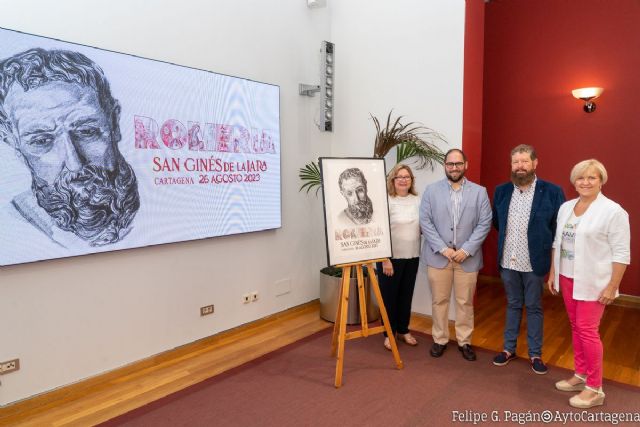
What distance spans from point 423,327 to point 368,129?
6.69ft

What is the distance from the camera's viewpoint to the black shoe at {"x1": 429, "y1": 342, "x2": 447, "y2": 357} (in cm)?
346

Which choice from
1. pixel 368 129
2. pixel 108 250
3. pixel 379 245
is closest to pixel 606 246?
pixel 379 245

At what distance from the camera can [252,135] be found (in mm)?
3848

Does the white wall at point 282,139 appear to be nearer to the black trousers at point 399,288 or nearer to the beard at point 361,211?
the black trousers at point 399,288

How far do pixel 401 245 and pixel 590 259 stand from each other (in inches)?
51.5

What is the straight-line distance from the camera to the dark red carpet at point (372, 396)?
102 inches

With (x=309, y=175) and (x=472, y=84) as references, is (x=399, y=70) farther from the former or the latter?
(x=309, y=175)

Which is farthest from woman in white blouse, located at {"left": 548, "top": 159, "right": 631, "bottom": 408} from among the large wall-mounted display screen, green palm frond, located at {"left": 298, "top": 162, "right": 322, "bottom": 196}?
the large wall-mounted display screen

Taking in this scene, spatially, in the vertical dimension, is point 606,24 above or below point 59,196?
above

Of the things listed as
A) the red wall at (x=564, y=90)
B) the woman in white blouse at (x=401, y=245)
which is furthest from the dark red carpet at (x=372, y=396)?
the red wall at (x=564, y=90)

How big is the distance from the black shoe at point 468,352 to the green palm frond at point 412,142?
5.38 feet

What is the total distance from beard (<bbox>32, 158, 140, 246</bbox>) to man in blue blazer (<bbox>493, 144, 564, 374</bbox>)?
2.64m

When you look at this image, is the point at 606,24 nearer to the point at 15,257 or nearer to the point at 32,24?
the point at 32,24

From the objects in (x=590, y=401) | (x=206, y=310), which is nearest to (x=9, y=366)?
(x=206, y=310)
